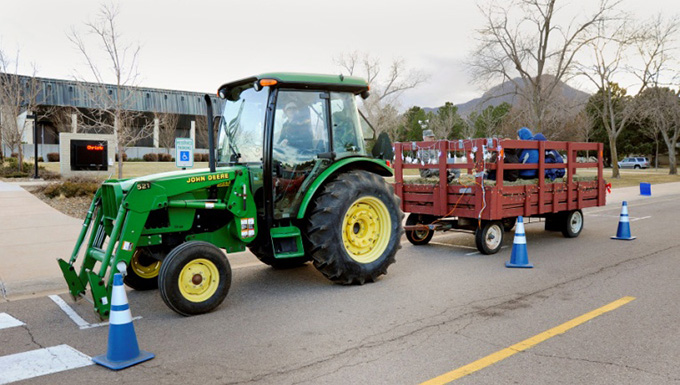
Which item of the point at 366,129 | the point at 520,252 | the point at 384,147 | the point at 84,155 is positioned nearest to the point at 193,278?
the point at 384,147

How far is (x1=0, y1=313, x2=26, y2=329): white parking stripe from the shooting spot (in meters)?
5.22

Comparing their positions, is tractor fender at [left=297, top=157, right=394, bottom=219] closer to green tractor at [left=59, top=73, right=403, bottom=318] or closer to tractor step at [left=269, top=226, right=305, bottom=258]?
green tractor at [left=59, top=73, right=403, bottom=318]

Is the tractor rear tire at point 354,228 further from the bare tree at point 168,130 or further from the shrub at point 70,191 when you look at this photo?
the bare tree at point 168,130

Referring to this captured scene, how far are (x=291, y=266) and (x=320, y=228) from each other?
1.77m

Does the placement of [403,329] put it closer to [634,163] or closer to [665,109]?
[665,109]

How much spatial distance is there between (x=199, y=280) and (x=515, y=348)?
316 cm

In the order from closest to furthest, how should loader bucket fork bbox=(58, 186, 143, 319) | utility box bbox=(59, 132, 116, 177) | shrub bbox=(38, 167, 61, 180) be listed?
1. loader bucket fork bbox=(58, 186, 143, 319)
2. shrub bbox=(38, 167, 61, 180)
3. utility box bbox=(59, 132, 116, 177)

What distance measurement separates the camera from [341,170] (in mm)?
6750

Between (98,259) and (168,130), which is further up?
(168,130)

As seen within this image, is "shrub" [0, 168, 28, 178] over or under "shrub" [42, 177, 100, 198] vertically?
over

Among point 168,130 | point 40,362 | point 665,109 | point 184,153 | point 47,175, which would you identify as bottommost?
point 40,362

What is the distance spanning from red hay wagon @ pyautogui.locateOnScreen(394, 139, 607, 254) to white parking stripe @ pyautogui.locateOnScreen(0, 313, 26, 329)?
5.75 meters

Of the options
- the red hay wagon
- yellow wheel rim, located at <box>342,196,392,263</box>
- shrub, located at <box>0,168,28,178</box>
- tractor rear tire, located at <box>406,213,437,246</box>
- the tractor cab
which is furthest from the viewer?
shrub, located at <box>0,168,28,178</box>

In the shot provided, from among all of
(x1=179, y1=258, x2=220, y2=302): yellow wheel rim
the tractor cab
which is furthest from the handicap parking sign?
(x1=179, y1=258, x2=220, y2=302): yellow wheel rim
